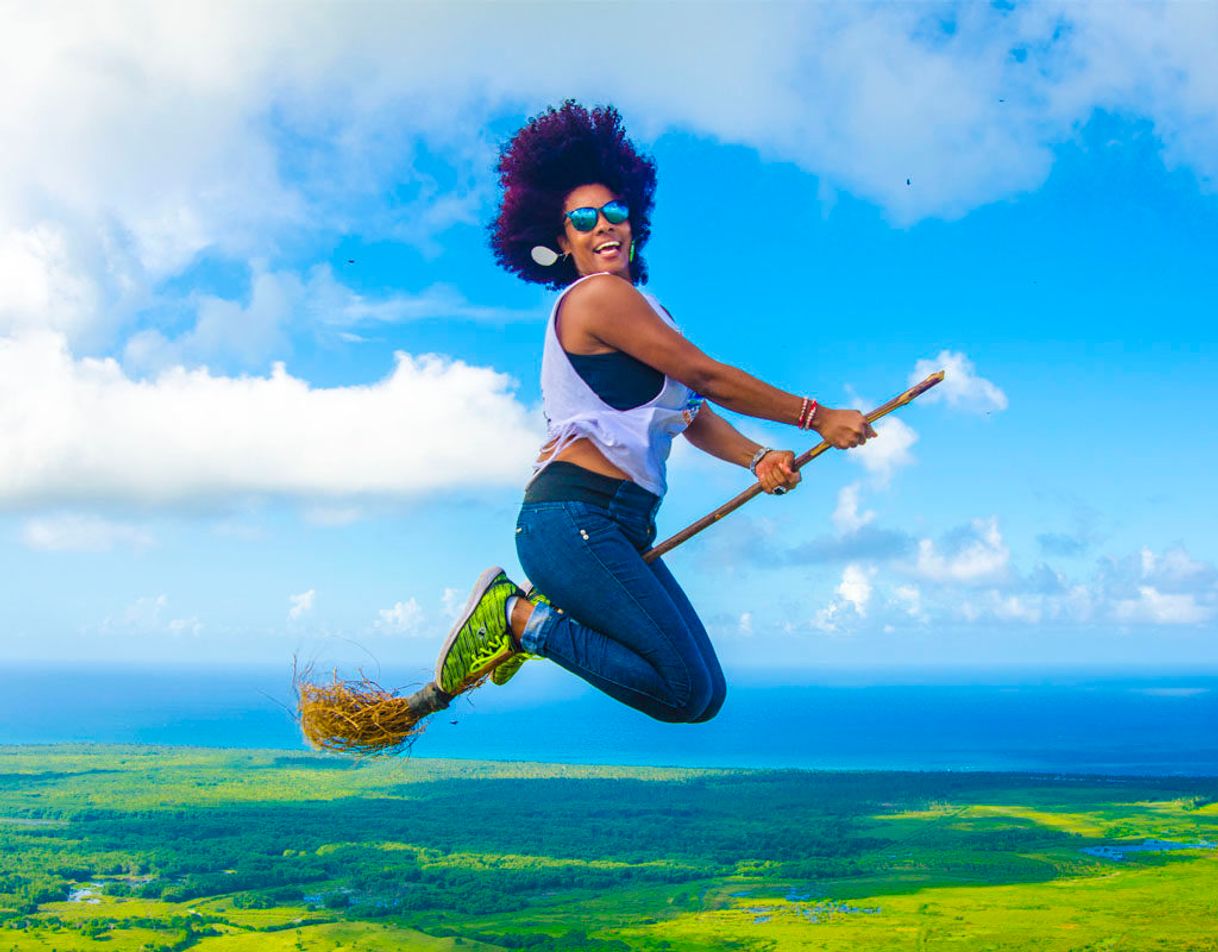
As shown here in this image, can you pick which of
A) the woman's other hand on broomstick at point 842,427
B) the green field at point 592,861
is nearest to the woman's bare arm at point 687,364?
the woman's other hand on broomstick at point 842,427

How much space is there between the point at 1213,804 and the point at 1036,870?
3803 centimetres

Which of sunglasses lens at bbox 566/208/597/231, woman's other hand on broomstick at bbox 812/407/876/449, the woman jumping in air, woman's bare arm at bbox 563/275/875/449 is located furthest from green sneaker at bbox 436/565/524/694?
sunglasses lens at bbox 566/208/597/231

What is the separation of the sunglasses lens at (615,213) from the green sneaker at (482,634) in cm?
115

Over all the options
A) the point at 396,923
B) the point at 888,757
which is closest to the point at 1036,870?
the point at 396,923

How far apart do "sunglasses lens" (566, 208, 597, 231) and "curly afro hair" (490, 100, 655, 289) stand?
0.14m

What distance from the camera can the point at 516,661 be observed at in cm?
321

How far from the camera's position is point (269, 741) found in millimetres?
196875

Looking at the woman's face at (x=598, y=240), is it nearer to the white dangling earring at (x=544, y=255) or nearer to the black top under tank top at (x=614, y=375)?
the white dangling earring at (x=544, y=255)

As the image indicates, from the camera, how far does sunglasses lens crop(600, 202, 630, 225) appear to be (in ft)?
11.2

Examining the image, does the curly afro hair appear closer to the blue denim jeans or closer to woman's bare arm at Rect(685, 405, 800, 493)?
woman's bare arm at Rect(685, 405, 800, 493)

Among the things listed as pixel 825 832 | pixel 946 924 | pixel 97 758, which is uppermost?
pixel 97 758

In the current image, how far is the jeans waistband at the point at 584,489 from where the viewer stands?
304cm

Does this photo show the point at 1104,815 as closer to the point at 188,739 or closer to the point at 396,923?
the point at 396,923

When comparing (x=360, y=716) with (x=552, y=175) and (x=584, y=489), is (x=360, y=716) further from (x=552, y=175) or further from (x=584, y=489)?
(x=552, y=175)
